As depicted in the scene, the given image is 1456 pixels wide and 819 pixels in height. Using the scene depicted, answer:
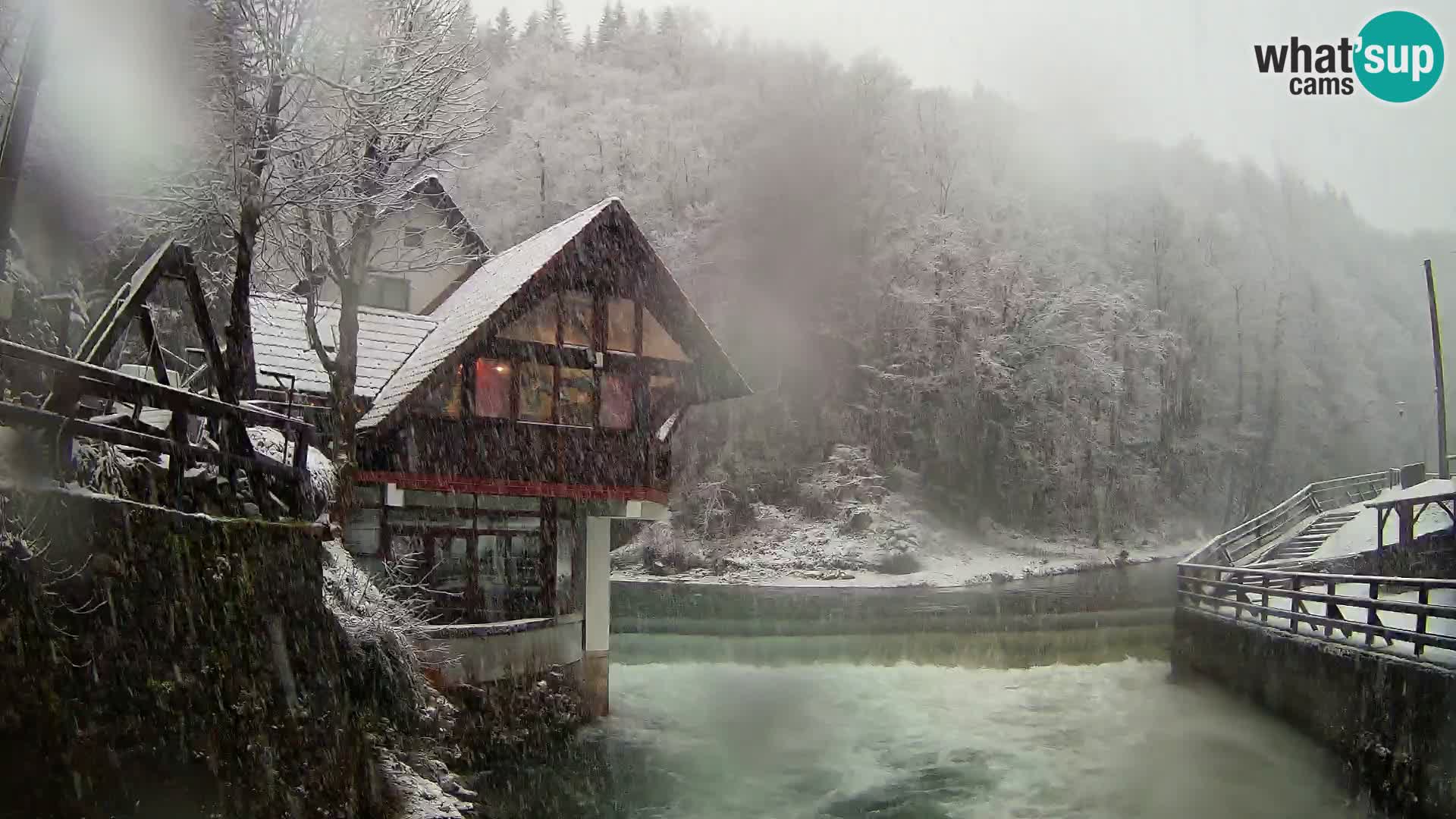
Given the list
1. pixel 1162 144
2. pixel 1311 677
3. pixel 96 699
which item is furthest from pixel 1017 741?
pixel 1162 144

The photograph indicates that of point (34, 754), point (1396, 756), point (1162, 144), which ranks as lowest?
point (1396, 756)

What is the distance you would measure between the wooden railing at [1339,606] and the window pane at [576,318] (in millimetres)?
11038

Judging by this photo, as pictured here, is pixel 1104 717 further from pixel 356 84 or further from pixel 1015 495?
pixel 1015 495

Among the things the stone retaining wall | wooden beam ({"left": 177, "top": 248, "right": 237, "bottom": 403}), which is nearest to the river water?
the stone retaining wall

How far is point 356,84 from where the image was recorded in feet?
41.6

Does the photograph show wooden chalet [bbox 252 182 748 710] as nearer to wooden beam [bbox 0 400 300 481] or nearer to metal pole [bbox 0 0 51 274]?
wooden beam [bbox 0 400 300 481]

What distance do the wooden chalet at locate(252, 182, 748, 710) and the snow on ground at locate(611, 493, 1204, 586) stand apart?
2128 centimetres

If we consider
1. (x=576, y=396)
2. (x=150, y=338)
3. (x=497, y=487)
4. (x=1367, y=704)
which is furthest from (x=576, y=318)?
(x=1367, y=704)

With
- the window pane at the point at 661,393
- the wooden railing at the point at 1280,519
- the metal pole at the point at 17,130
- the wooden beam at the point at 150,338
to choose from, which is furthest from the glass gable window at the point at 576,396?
the wooden railing at the point at 1280,519

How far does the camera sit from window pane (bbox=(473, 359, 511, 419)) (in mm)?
14250

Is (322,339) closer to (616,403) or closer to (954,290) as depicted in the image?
(616,403)

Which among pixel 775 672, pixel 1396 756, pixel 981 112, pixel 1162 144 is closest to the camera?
pixel 1396 756

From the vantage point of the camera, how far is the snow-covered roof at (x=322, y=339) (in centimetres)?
1512

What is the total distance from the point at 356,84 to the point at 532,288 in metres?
3.56
